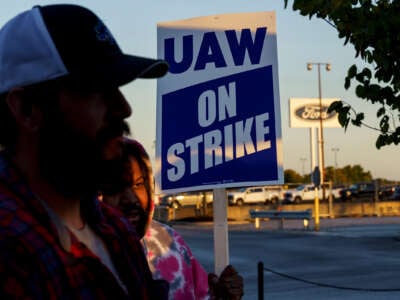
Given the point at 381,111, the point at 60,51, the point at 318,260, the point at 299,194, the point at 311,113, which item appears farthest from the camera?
the point at 311,113

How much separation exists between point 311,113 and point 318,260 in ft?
159

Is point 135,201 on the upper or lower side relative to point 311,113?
lower

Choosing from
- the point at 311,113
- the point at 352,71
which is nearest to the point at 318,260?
the point at 352,71

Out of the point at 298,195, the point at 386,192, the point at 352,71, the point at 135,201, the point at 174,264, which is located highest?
the point at 352,71

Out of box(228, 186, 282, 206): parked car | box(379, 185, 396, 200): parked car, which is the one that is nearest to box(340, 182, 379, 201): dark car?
box(379, 185, 396, 200): parked car

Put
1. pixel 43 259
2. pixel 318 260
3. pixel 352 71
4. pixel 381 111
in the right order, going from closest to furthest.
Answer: pixel 43 259 → pixel 352 71 → pixel 381 111 → pixel 318 260

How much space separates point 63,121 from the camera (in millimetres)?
1546

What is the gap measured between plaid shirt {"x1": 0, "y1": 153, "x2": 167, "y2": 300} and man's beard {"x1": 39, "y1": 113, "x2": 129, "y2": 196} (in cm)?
6

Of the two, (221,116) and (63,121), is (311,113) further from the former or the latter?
(63,121)

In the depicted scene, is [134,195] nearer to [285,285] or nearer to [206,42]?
[206,42]

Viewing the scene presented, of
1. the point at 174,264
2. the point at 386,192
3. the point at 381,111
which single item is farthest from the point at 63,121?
the point at 386,192

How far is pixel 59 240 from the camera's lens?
58.4 inches

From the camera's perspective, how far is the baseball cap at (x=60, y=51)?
5.00 feet

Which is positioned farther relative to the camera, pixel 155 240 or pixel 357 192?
pixel 357 192
